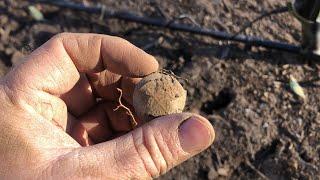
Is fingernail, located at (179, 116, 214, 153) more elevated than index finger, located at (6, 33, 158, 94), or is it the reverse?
index finger, located at (6, 33, 158, 94)

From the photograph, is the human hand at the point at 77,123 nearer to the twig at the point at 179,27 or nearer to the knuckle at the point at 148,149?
the knuckle at the point at 148,149

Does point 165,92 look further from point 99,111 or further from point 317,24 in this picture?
point 317,24

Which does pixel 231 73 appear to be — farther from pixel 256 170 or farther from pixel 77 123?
pixel 77 123

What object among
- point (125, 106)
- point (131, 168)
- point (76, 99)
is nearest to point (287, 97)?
point (125, 106)

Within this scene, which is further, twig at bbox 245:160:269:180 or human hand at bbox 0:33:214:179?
twig at bbox 245:160:269:180

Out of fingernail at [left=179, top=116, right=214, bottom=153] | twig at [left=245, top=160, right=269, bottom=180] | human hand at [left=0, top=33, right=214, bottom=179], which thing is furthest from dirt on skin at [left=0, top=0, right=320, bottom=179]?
fingernail at [left=179, top=116, right=214, bottom=153]

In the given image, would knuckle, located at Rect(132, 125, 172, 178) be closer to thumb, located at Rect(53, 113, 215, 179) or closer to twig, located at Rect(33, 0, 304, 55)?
thumb, located at Rect(53, 113, 215, 179)

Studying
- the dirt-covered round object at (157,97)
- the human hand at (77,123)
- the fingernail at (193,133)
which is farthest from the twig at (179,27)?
the fingernail at (193,133)
